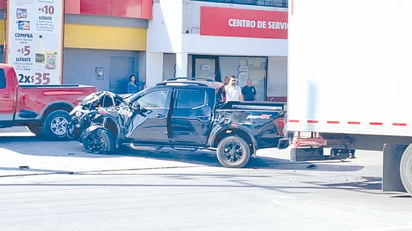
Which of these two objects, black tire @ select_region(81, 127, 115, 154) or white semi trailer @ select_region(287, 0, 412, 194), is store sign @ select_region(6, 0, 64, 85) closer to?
black tire @ select_region(81, 127, 115, 154)

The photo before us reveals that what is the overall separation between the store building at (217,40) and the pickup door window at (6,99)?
7713mm

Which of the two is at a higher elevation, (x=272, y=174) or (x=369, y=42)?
(x=369, y=42)

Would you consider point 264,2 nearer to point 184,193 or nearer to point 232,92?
point 232,92

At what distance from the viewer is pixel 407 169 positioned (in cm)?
1180

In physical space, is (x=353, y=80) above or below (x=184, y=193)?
above

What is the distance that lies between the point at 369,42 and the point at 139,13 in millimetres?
15534

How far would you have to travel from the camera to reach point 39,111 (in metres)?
19.8

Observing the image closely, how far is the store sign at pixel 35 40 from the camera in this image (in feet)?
77.9

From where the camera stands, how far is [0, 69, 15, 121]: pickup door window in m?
19.2

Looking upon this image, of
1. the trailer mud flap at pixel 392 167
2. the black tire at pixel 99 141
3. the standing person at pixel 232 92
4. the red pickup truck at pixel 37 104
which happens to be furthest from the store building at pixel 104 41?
the trailer mud flap at pixel 392 167

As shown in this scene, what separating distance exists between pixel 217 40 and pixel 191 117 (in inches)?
415

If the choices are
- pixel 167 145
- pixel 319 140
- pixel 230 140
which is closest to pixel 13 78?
pixel 167 145

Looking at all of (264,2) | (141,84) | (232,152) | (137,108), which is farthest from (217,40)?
(232,152)

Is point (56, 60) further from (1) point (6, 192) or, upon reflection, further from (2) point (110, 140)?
(1) point (6, 192)
